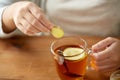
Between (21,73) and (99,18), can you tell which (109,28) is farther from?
(21,73)

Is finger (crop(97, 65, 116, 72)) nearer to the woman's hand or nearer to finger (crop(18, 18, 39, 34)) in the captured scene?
the woman's hand

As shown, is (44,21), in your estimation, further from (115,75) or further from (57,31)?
(115,75)

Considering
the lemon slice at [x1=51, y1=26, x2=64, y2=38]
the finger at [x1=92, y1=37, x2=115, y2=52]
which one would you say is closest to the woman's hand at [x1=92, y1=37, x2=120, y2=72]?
the finger at [x1=92, y1=37, x2=115, y2=52]

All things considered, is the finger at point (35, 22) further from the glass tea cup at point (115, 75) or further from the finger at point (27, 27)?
the glass tea cup at point (115, 75)

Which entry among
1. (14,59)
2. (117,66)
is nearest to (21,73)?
(14,59)

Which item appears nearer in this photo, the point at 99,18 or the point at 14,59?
the point at 14,59

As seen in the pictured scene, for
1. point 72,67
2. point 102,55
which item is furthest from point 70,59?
point 102,55
